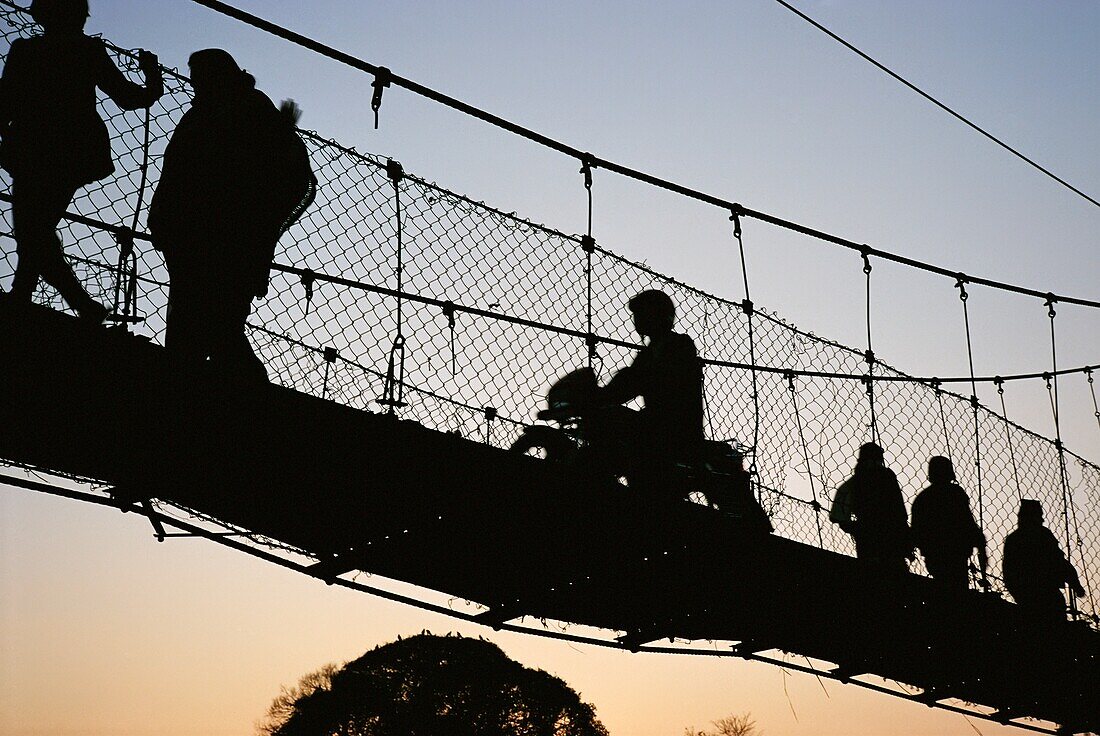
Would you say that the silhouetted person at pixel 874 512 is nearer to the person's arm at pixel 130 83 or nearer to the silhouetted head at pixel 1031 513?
the silhouetted head at pixel 1031 513

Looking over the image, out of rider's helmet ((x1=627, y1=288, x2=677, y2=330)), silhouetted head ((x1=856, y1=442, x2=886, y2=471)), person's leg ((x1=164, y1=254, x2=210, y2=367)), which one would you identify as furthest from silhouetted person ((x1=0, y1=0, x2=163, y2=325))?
silhouetted head ((x1=856, y1=442, x2=886, y2=471))

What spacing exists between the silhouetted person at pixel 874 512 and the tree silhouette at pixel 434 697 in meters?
20.2

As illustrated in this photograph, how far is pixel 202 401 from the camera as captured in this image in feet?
11.9

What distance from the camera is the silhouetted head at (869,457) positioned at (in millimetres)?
7059

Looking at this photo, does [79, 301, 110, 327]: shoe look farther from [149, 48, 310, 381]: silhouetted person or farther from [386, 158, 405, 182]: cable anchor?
[386, 158, 405, 182]: cable anchor

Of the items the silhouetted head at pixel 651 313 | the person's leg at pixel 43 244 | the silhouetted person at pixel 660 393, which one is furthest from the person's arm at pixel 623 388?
the person's leg at pixel 43 244

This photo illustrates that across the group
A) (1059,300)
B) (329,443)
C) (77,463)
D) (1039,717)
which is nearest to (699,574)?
(329,443)

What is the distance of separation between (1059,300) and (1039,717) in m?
3.25

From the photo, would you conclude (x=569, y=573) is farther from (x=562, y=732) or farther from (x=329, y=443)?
(x=562, y=732)

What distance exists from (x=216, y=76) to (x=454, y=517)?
187 cm

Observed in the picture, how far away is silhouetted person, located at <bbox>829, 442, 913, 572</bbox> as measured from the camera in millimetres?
6871

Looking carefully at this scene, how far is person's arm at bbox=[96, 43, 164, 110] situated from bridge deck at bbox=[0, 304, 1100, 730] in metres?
0.94

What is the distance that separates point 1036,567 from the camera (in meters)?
7.88

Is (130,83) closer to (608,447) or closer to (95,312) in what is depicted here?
(95,312)
